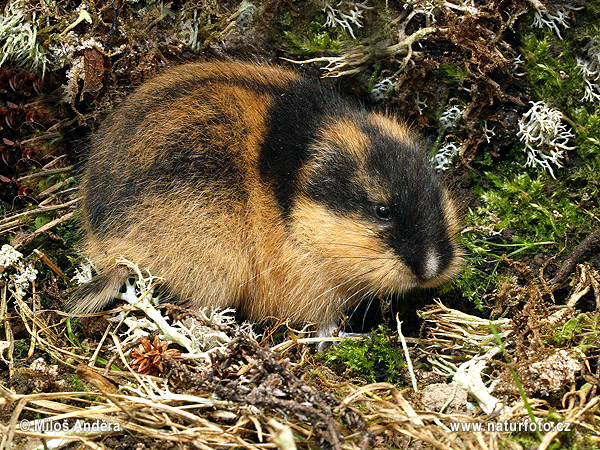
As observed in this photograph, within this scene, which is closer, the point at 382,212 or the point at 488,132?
the point at 382,212

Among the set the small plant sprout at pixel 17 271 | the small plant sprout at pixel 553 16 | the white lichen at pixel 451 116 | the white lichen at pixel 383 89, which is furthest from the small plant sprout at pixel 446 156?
the small plant sprout at pixel 17 271

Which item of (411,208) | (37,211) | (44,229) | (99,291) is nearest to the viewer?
(411,208)

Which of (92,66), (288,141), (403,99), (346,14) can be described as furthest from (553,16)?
(92,66)

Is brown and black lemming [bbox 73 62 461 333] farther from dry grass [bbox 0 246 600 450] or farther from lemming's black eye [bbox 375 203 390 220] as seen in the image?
dry grass [bbox 0 246 600 450]

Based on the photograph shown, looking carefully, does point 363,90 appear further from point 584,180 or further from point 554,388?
point 554,388

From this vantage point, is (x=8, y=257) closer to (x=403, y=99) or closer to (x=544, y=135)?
(x=403, y=99)

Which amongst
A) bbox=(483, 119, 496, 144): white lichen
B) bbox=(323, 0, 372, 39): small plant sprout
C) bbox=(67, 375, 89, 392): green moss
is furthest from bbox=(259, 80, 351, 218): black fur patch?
bbox=(67, 375, 89, 392): green moss
